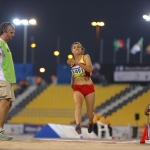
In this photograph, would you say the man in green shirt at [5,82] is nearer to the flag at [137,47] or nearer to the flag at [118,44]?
the flag at [137,47]

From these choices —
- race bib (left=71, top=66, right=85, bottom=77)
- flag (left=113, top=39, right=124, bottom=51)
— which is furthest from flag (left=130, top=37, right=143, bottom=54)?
race bib (left=71, top=66, right=85, bottom=77)

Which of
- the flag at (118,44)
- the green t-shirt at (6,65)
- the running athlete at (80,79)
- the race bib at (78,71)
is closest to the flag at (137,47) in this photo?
the flag at (118,44)

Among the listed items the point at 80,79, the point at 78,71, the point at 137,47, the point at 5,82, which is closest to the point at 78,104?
the point at 80,79

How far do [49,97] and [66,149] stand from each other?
41.9 meters

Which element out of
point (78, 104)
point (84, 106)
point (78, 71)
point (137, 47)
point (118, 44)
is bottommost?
point (84, 106)

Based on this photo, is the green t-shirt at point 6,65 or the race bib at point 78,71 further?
the race bib at point 78,71

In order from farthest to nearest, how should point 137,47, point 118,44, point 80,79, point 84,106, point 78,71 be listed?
1. point 118,44
2. point 137,47
3. point 84,106
4. point 80,79
5. point 78,71

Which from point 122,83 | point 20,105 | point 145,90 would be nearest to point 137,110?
point 145,90

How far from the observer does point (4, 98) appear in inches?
445

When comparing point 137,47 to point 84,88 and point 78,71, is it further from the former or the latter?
point 78,71

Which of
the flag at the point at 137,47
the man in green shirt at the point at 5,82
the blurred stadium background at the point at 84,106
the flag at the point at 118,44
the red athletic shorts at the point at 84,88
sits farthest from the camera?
the flag at the point at 118,44

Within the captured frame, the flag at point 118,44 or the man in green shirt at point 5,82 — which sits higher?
the flag at point 118,44

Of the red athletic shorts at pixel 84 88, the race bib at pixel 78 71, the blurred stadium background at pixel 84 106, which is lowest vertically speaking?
the blurred stadium background at pixel 84 106

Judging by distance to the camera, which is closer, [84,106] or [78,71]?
[78,71]
